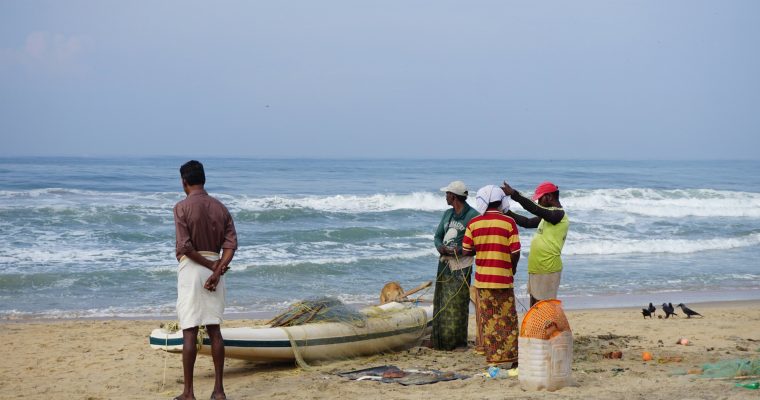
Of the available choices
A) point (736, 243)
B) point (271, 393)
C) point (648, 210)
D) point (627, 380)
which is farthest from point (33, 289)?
point (648, 210)

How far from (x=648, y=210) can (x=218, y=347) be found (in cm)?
2486

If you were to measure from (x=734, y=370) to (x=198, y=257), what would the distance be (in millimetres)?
3943

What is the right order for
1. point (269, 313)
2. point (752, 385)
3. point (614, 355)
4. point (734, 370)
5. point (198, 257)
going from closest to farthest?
point (198, 257) → point (752, 385) → point (734, 370) → point (614, 355) → point (269, 313)

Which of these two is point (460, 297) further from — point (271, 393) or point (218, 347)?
point (218, 347)

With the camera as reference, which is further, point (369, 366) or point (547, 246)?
point (369, 366)

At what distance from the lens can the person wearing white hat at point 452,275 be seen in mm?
7477

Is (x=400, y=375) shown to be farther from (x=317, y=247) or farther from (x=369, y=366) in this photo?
(x=317, y=247)

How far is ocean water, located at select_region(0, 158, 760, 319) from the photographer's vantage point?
12641 millimetres

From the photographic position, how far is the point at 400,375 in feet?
22.2

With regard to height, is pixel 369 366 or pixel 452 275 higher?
pixel 452 275

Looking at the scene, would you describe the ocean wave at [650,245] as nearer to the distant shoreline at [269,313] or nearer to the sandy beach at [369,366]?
the distant shoreline at [269,313]

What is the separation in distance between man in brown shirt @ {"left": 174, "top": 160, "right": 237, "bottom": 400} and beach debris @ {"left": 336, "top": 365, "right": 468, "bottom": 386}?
154 cm

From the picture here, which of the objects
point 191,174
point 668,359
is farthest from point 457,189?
point 191,174

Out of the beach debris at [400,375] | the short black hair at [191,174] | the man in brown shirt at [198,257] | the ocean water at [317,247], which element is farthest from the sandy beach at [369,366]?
the ocean water at [317,247]
